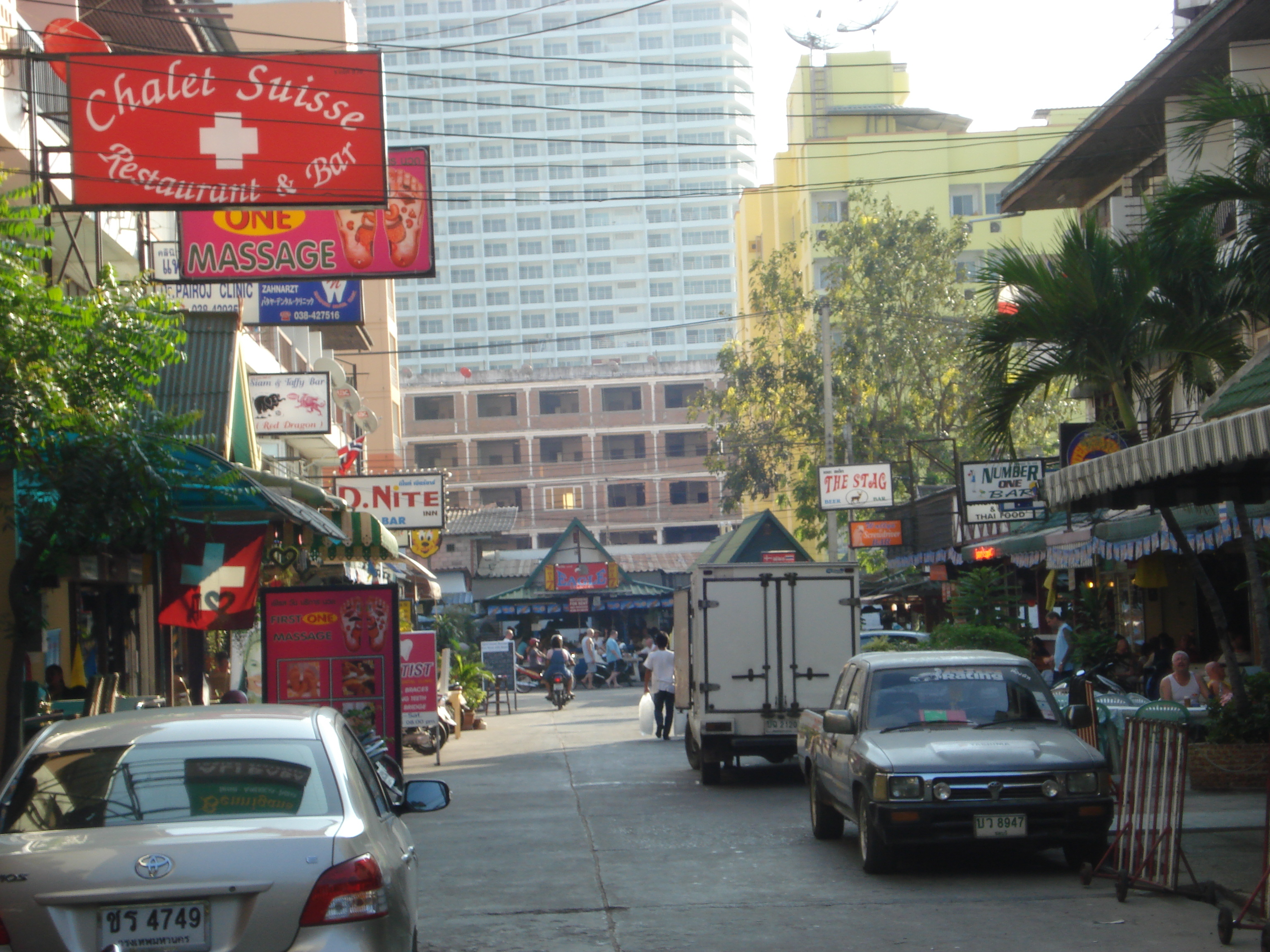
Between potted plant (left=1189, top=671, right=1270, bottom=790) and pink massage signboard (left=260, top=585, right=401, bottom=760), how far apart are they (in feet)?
25.9

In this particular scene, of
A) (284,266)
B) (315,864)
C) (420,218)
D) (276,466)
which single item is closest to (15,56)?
(284,266)

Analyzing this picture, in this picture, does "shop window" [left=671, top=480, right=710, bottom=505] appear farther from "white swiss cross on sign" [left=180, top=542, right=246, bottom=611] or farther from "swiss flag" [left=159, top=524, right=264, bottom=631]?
"white swiss cross on sign" [left=180, top=542, right=246, bottom=611]

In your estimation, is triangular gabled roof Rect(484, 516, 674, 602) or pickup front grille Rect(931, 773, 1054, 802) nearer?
pickup front grille Rect(931, 773, 1054, 802)

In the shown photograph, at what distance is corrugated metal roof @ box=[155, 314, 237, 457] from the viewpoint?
16.6 m

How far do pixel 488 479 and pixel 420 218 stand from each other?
64.8 m

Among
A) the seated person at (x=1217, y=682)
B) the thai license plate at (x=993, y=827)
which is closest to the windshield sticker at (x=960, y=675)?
the thai license plate at (x=993, y=827)

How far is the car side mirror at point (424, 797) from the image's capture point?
6.48m

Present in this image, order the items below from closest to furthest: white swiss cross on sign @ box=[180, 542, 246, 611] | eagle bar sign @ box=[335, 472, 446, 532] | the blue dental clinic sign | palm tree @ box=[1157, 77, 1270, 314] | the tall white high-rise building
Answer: palm tree @ box=[1157, 77, 1270, 314], white swiss cross on sign @ box=[180, 542, 246, 611], the blue dental clinic sign, eagle bar sign @ box=[335, 472, 446, 532], the tall white high-rise building

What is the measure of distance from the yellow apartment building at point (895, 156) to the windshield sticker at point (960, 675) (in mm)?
50071

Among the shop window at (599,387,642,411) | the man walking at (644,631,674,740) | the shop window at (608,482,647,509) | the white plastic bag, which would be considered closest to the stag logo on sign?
the man walking at (644,631,674,740)

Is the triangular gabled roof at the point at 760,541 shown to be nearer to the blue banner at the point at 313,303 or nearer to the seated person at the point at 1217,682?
the blue banner at the point at 313,303

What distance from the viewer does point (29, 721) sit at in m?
11.2

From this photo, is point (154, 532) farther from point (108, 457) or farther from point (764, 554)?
point (764, 554)

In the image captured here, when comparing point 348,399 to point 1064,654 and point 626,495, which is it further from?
point 626,495
